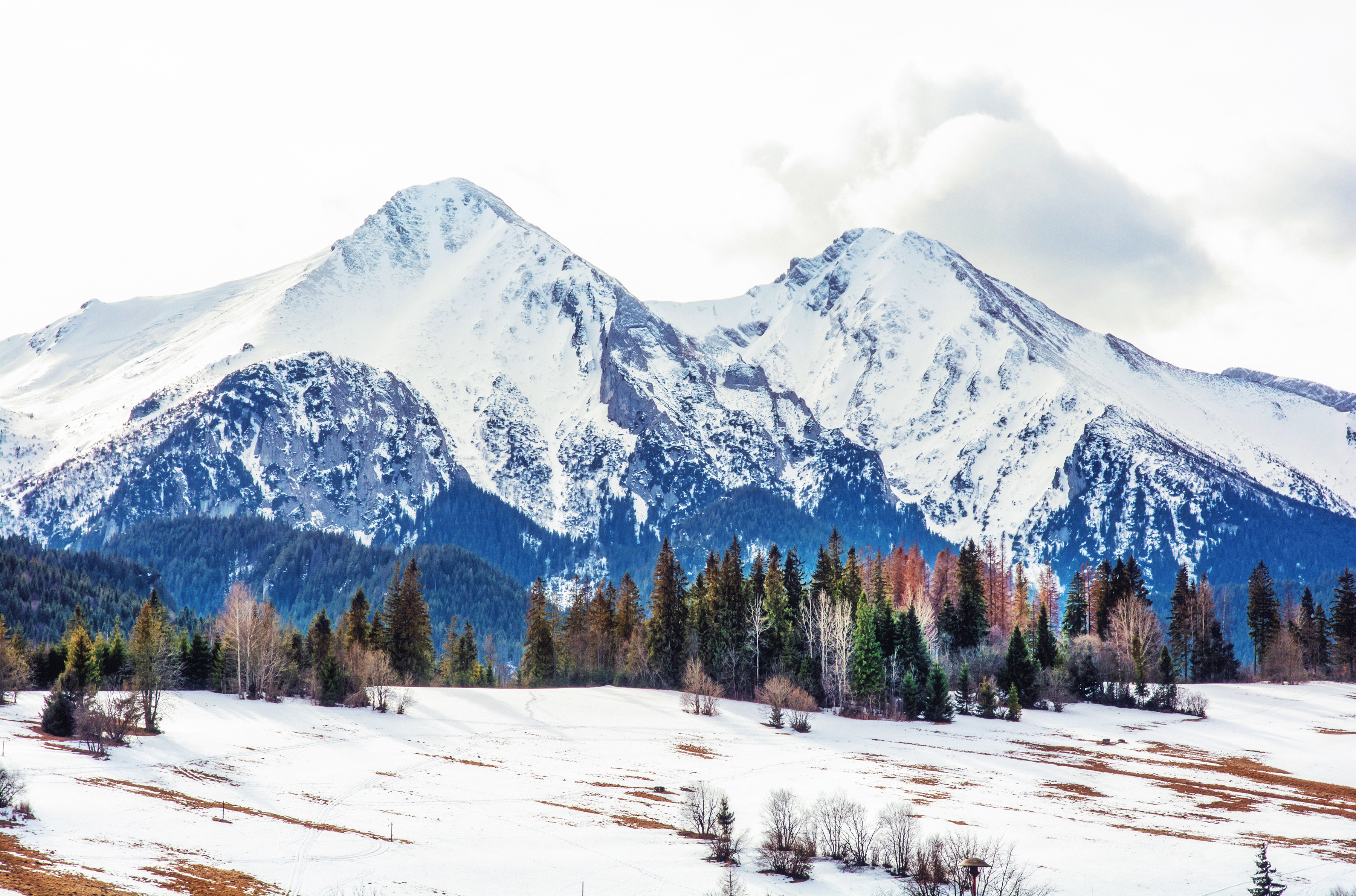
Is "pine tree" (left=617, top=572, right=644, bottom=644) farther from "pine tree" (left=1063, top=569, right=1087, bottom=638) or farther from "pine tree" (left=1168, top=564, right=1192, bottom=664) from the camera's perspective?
"pine tree" (left=1168, top=564, right=1192, bottom=664)

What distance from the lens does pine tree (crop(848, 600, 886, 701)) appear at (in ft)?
294

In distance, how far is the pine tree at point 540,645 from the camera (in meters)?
110

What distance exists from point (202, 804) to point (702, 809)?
913 inches

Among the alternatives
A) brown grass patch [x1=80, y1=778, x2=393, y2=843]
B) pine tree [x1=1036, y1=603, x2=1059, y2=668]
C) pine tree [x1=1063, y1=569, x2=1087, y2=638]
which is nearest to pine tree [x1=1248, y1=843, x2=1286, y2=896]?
brown grass patch [x1=80, y1=778, x2=393, y2=843]

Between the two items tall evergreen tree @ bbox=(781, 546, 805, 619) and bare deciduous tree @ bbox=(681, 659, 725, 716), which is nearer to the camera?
bare deciduous tree @ bbox=(681, 659, 725, 716)

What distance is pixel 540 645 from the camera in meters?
111

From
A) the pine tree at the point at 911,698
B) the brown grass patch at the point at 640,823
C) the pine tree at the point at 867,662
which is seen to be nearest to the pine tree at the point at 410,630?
the pine tree at the point at 867,662

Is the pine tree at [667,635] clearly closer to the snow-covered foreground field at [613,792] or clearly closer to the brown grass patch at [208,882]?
the snow-covered foreground field at [613,792]

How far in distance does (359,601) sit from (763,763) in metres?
55.7

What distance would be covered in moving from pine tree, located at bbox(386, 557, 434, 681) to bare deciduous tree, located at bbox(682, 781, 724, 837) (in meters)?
58.6

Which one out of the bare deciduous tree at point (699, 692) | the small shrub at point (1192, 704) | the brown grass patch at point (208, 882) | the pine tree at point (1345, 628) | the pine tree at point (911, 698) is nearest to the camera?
the brown grass patch at point (208, 882)

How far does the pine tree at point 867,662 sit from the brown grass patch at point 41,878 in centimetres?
7010

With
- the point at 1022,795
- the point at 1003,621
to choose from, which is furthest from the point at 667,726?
the point at 1003,621

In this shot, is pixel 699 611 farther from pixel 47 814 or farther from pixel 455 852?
pixel 47 814
